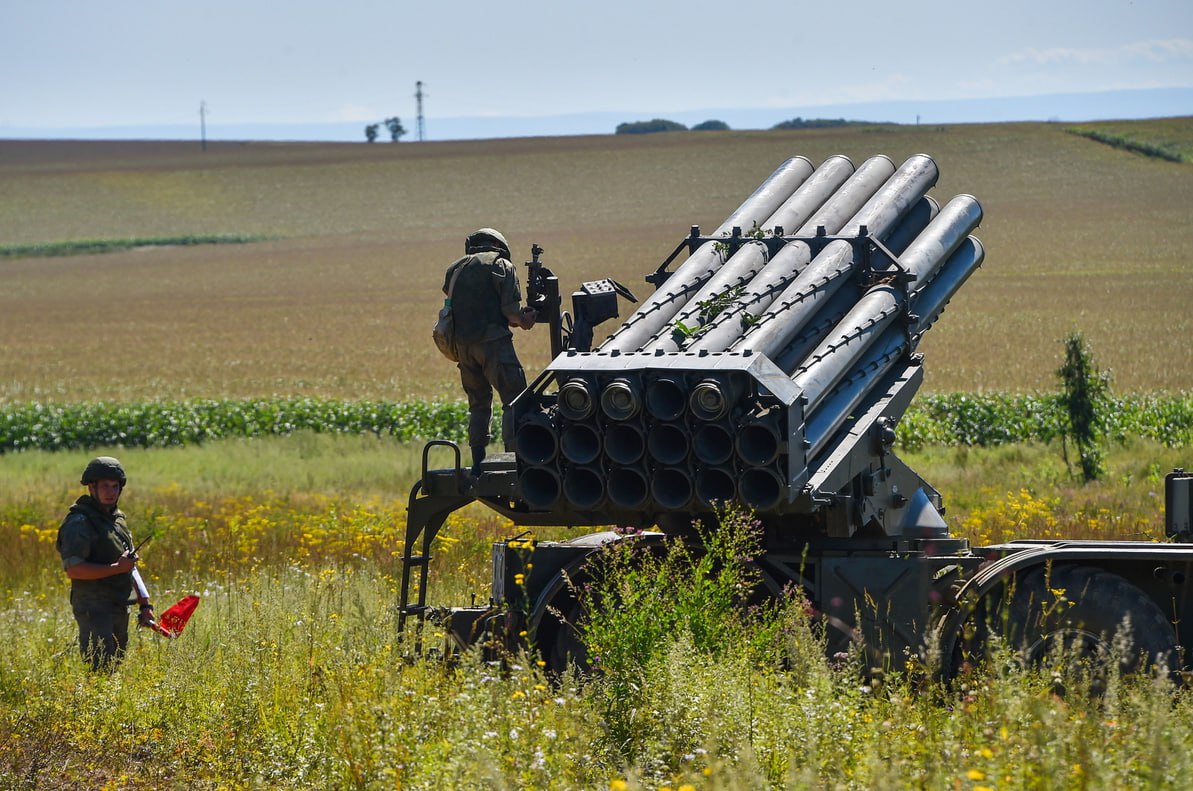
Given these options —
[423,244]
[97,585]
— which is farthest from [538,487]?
[423,244]

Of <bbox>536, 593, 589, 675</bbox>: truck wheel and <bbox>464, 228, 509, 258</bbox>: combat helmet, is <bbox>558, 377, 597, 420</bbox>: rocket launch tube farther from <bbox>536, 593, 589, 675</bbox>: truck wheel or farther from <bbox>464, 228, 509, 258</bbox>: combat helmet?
<bbox>464, 228, 509, 258</bbox>: combat helmet

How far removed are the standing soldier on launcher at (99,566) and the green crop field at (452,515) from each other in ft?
0.80

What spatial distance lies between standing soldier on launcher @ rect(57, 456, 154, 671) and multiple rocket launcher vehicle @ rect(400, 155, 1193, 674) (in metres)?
2.08

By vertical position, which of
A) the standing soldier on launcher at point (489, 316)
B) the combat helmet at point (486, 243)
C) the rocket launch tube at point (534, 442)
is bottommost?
the rocket launch tube at point (534, 442)

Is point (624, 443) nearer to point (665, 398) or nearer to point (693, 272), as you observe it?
point (665, 398)

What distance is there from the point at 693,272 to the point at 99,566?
434 cm

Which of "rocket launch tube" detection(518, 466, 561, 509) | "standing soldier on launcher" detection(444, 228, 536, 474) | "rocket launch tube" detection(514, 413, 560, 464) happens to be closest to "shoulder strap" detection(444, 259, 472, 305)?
"standing soldier on launcher" detection(444, 228, 536, 474)

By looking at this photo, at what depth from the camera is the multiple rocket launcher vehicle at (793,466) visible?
8016mm

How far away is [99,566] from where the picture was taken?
1003 centimetres

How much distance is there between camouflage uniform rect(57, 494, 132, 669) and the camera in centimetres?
1004

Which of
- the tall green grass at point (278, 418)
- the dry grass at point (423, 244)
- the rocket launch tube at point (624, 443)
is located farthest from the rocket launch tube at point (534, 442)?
the dry grass at point (423, 244)

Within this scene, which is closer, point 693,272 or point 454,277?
point 454,277

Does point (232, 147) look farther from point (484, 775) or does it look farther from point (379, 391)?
point (484, 775)

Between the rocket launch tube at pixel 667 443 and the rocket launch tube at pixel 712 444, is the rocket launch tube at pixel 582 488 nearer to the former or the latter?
the rocket launch tube at pixel 667 443
